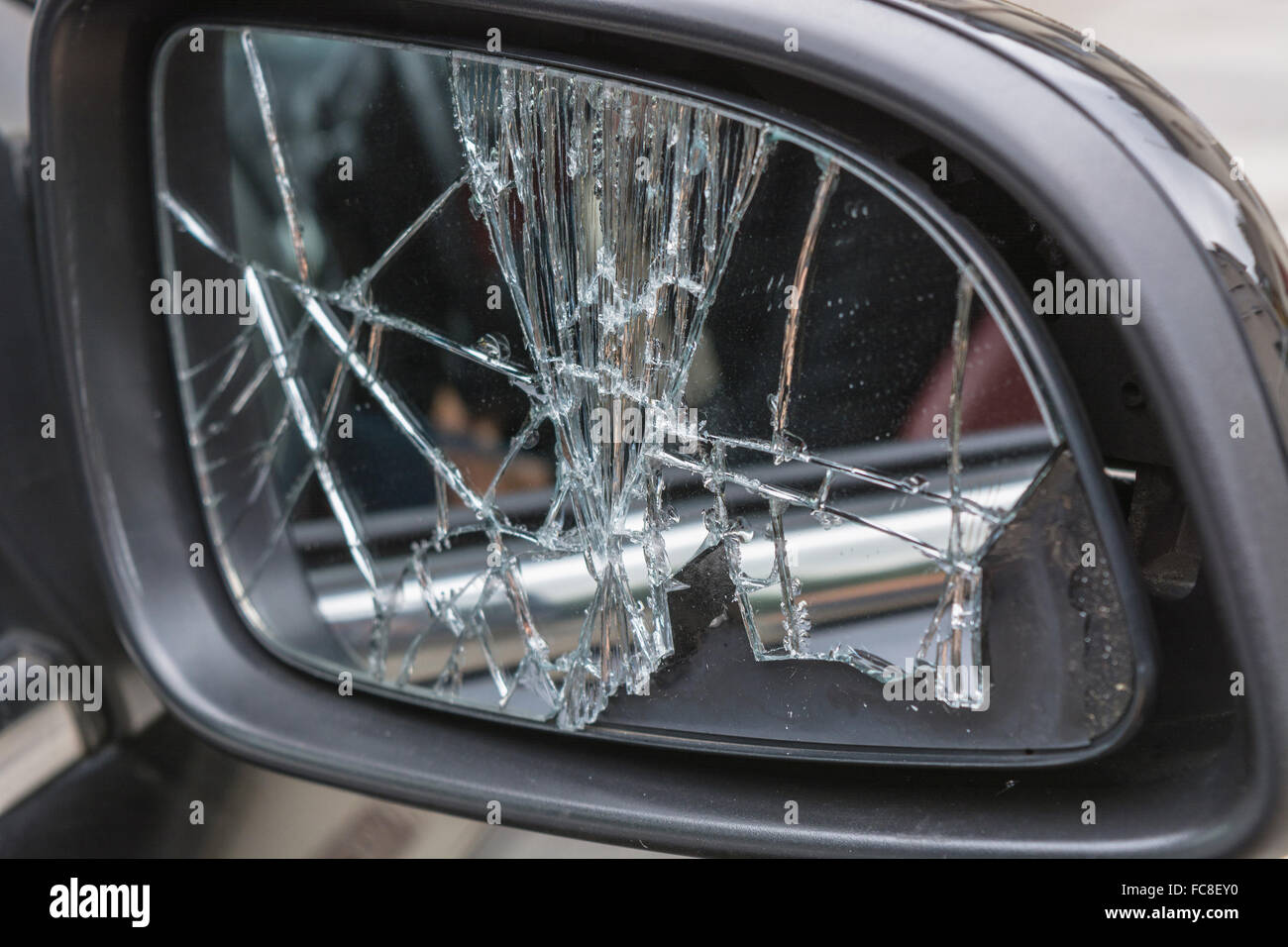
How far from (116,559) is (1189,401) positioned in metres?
1.14

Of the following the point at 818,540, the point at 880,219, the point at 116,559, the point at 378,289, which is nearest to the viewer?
the point at 880,219

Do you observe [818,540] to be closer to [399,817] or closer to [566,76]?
[566,76]

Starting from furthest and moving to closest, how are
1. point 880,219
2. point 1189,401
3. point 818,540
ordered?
point 818,540 → point 880,219 → point 1189,401

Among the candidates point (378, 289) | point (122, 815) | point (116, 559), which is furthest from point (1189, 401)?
point (122, 815)

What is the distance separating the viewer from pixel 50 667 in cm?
128

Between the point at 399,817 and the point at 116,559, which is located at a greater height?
the point at 116,559

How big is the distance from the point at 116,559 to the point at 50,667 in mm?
171

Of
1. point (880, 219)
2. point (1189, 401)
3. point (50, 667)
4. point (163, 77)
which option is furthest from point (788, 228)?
point (50, 667)

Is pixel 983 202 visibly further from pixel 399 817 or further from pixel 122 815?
pixel 122 815

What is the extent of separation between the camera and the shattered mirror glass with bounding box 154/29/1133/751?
0.82 metres

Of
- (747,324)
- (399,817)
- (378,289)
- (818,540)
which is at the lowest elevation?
(399,817)

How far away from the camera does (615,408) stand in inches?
38.6

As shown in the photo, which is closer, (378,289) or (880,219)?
(880,219)

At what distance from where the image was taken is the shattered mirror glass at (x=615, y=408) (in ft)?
2.70
